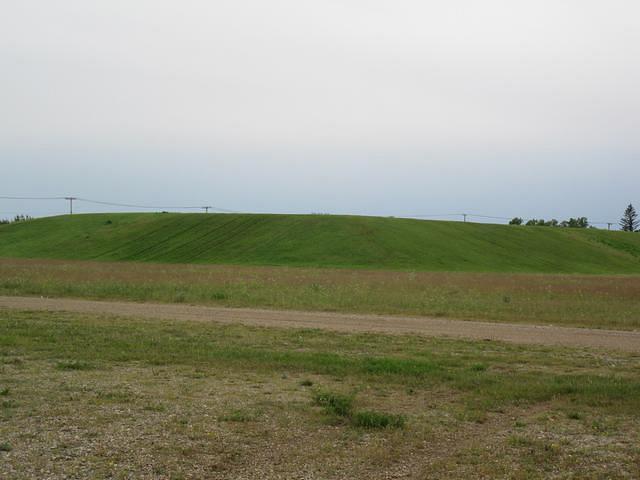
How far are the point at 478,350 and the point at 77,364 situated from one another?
28.2 feet

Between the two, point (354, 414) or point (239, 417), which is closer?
point (239, 417)

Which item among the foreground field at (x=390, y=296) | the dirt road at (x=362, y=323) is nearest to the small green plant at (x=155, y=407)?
the dirt road at (x=362, y=323)

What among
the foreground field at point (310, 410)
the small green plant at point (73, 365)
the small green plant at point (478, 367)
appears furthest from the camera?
the small green plant at point (478, 367)

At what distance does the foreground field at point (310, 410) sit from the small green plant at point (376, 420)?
19mm

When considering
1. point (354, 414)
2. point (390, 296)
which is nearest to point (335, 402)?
point (354, 414)

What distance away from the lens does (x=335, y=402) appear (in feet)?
31.6

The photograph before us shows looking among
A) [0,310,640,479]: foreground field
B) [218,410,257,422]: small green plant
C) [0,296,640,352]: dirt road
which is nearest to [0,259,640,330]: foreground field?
[0,296,640,352]: dirt road

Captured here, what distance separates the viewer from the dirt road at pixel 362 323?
688 inches

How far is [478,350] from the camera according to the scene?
49.9 feet

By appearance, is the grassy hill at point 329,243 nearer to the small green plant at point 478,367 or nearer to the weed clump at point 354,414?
the small green plant at point 478,367

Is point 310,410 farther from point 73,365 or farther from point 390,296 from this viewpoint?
point 390,296

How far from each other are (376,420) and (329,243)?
215 feet

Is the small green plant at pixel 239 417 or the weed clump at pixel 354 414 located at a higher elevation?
Answer: the weed clump at pixel 354 414

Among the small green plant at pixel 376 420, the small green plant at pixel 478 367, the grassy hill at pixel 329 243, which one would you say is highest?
the grassy hill at pixel 329 243
